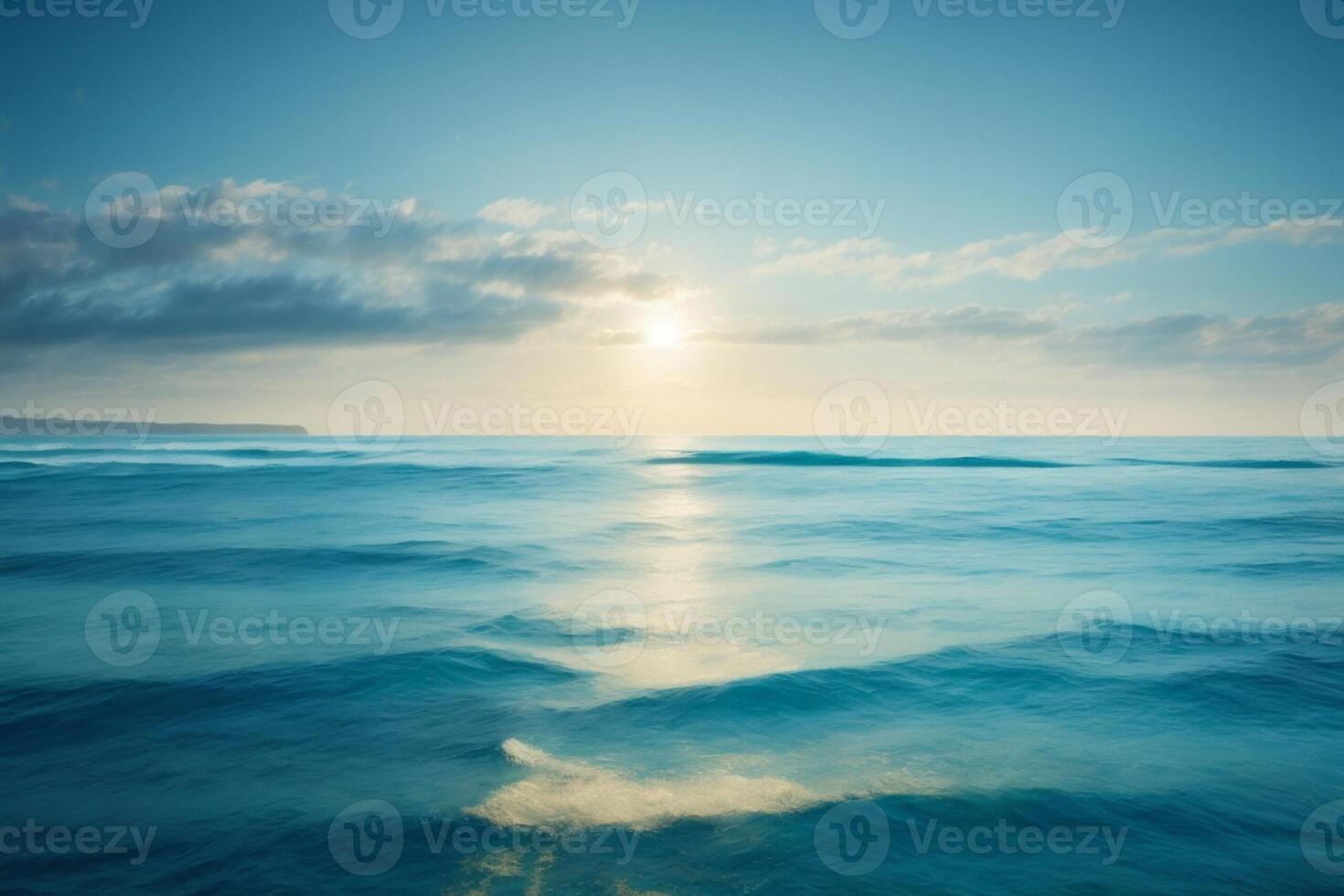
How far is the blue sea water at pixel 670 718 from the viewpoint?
218 inches

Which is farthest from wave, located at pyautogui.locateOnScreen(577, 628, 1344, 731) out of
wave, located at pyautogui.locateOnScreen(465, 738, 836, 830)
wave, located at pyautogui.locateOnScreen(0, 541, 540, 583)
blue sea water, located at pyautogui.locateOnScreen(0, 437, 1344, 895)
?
wave, located at pyautogui.locateOnScreen(0, 541, 540, 583)

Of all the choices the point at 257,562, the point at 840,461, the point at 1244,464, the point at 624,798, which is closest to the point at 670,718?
the point at 624,798

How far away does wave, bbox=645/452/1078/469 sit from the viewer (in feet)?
199

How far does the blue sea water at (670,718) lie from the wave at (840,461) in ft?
131

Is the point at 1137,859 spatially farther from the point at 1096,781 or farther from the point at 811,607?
the point at 811,607

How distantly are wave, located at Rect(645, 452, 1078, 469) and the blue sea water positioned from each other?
3985 cm

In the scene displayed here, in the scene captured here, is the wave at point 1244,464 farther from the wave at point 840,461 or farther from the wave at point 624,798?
the wave at point 624,798

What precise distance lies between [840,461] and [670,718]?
59.3 meters

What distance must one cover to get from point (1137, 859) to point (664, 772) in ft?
13.4

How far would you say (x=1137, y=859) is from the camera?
5.64 metres

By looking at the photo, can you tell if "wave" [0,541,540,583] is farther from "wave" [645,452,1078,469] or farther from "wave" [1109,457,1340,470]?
"wave" [1109,457,1340,470]

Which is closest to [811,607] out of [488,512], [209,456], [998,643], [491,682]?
[998,643]

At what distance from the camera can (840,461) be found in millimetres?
65500

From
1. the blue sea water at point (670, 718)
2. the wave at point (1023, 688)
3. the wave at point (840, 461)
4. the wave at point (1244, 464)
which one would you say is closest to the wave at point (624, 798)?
the blue sea water at point (670, 718)
